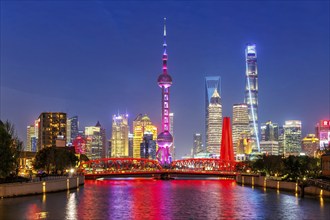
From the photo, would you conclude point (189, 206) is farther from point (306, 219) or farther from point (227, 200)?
point (306, 219)

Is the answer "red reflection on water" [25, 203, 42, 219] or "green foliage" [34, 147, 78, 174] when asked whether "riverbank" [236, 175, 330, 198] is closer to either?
"red reflection on water" [25, 203, 42, 219]

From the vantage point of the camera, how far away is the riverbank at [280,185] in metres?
86.5

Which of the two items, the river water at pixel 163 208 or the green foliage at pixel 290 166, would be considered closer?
the river water at pixel 163 208

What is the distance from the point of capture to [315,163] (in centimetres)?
14225

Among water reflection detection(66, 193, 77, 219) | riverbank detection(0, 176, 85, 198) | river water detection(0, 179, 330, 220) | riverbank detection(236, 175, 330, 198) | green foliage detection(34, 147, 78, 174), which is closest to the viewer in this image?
water reflection detection(66, 193, 77, 219)

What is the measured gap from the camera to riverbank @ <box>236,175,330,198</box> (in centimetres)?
8649

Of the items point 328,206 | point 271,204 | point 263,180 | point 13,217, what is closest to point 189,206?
point 271,204

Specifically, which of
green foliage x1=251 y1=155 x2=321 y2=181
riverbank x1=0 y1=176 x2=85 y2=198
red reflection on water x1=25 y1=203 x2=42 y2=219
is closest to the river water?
red reflection on water x1=25 y1=203 x2=42 y2=219

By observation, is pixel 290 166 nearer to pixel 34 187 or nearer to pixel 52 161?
pixel 34 187

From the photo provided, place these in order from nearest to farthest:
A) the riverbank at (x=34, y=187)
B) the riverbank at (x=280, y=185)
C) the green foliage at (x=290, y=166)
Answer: the riverbank at (x=34, y=187) < the riverbank at (x=280, y=185) < the green foliage at (x=290, y=166)

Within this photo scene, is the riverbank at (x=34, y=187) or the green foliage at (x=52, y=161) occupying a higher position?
the green foliage at (x=52, y=161)

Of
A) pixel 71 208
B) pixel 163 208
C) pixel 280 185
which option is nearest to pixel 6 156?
pixel 71 208

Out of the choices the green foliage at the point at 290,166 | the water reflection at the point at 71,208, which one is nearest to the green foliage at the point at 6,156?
the water reflection at the point at 71,208

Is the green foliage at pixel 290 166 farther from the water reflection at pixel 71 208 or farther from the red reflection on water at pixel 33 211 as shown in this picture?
the red reflection on water at pixel 33 211
